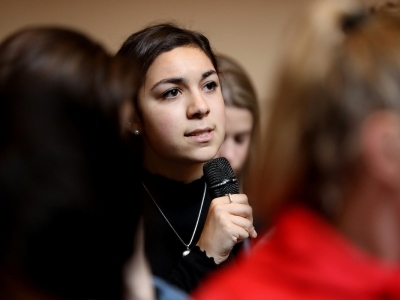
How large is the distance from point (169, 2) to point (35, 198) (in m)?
2.06

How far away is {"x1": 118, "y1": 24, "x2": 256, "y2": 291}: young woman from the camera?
127 centimetres

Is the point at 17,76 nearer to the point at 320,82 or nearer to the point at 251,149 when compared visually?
the point at 320,82

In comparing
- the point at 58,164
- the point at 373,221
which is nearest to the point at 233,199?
the point at 373,221

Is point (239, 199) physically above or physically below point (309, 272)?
below

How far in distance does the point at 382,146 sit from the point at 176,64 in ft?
2.15

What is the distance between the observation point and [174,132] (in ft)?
4.17

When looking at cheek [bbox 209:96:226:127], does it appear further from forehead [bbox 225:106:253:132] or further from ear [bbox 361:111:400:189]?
ear [bbox 361:111:400:189]

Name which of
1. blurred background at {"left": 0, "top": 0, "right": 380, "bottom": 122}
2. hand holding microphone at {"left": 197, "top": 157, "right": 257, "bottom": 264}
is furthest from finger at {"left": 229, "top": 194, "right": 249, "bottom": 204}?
blurred background at {"left": 0, "top": 0, "right": 380, "bottom": 122}

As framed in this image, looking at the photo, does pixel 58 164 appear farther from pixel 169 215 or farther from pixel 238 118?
pixel 238 118

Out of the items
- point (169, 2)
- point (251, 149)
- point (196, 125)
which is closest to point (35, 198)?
point (196, 125)

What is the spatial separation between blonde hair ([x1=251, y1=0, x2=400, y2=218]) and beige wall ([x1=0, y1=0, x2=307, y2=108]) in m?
1.85

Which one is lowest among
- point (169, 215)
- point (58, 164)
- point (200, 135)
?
point (169, 215)

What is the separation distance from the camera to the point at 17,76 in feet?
2.41

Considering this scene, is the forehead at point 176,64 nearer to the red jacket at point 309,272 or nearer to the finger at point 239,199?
the finger at point 239,199
